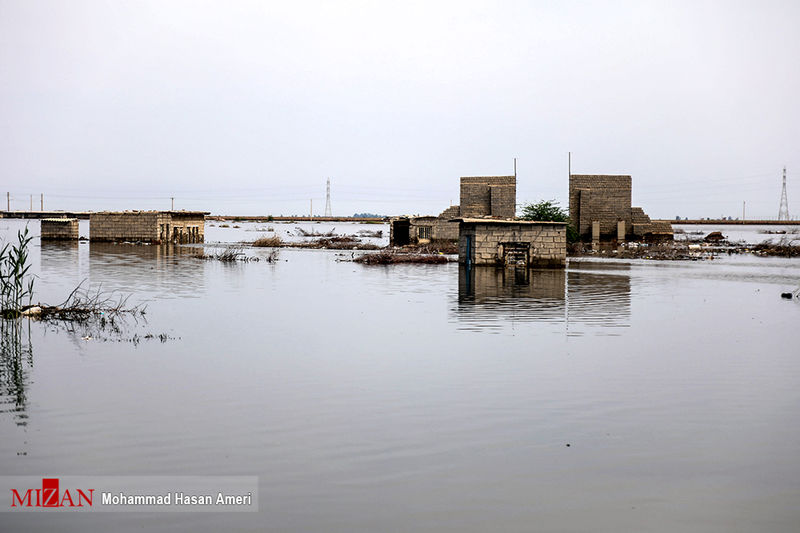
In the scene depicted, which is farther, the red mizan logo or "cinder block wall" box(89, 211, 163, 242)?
"cinder block wall" box(89, 211, 163, 242)

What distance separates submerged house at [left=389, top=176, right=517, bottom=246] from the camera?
2173 inches

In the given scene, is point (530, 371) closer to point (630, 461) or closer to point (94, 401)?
point (630, 461)

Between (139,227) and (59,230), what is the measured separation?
39.6ft

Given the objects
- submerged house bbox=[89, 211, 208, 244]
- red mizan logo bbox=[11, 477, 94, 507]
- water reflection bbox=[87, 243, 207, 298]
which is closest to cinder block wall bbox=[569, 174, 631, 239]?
water reflection bbox=[87, 243, 207, 298]

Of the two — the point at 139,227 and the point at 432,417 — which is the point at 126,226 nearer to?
the point at 139,227

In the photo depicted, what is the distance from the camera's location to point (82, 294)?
20.9m

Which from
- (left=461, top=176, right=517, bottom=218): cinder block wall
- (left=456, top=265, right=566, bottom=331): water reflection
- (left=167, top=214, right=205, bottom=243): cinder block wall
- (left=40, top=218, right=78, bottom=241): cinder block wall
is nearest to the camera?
(left=456, top=265, right=566, bottom=331): water reflection

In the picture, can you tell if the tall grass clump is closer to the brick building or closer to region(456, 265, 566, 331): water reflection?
region(456, 265, 566, 331): water reflection

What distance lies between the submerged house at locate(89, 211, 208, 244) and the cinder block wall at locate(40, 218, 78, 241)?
203 inches

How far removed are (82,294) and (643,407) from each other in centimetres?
1722

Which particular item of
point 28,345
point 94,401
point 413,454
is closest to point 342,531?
point 413,454

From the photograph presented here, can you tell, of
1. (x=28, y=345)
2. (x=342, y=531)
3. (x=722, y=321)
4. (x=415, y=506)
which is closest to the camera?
(x=342, y=531)

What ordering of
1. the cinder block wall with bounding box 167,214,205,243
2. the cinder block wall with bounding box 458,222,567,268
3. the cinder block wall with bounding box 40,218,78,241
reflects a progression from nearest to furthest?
the cinder block wall with bounding box 458,222,567,268, the cinder block wall with bounding box 167,214,205,243, the cinder block wall with bounding box 40,218,78,241

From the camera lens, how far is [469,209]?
56.3 meters
